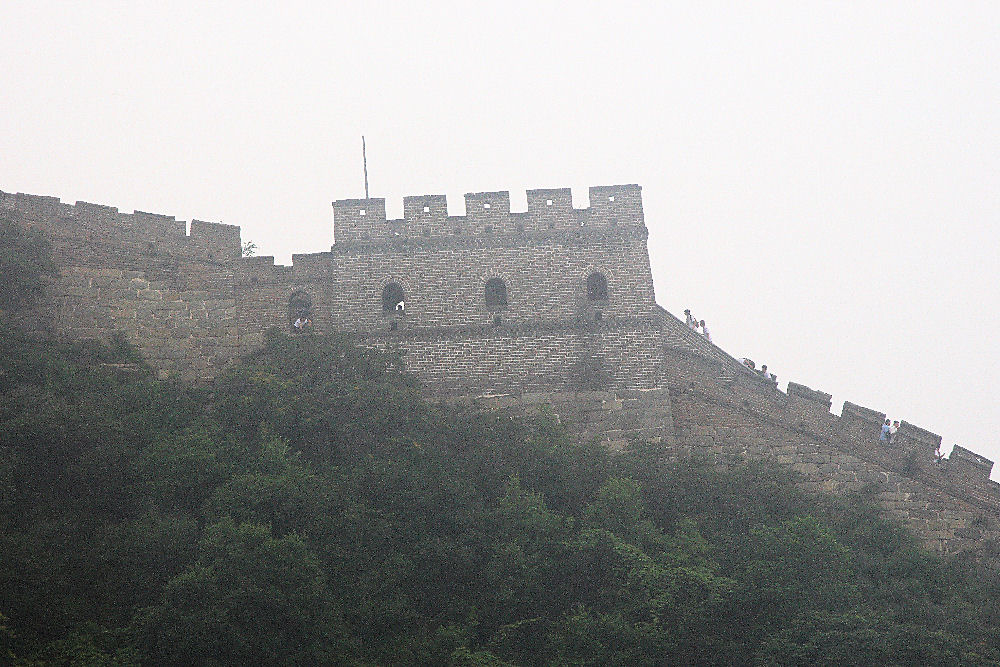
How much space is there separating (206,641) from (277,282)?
11.4 metres

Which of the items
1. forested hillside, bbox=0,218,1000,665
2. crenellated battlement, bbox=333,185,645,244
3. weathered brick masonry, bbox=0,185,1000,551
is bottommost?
forested hillside, bbox=0,218,1000,665

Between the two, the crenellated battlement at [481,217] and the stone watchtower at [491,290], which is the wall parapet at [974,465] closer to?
the stone watchtower at [491,290]

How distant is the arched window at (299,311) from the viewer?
86.4ft

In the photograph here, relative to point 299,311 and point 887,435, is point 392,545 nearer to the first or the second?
point 299,311

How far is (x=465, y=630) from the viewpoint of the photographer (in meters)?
18.8

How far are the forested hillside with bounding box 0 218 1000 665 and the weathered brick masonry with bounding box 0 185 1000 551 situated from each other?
1271 mm

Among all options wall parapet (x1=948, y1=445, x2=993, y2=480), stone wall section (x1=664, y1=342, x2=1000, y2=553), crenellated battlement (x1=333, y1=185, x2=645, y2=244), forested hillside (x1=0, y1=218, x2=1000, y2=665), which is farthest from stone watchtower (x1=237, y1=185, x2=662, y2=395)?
wall parapet (x1=948, y1=445, x2=993, y2=480)

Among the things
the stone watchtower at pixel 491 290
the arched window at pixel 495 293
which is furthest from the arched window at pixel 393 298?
the arched window at pixel 495 293

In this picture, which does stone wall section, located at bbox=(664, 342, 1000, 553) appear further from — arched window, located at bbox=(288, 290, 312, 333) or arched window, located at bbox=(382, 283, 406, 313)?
arched window, located at bbox=(288, 290, 312, 333)

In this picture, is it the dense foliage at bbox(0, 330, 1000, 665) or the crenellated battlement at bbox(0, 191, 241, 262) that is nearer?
the dense foliage at bbox(0, 330, 1000, 665)

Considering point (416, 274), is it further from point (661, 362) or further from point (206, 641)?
point (206, 641)

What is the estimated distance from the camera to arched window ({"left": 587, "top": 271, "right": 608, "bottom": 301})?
26531mm

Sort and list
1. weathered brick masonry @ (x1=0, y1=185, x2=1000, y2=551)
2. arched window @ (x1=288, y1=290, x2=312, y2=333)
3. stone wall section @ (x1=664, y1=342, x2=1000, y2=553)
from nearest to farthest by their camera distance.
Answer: stone wall section @ (x1=664, y1=342, x2=1000, y2=553), weathered brick masonry @ (x1=0, y1=185, x2=1000, y2=551), arched window @ (x1=288, y1=290, x2=312, y2=333)

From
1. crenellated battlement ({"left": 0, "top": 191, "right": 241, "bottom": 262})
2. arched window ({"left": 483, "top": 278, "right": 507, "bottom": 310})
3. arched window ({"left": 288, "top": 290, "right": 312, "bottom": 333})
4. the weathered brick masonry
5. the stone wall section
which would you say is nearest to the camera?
the stone wall section
